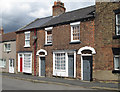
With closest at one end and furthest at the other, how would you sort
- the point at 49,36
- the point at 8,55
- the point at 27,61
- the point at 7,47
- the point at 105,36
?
the point at 105,36
the point at 49,36
the point at 27,61
the point at 8,55
the point at 7,47

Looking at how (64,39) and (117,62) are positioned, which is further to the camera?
(64,39)

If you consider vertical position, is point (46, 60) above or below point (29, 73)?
above

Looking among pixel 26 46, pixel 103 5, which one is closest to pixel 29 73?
pixel 26 46

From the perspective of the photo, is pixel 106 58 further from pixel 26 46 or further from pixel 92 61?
pixel 26 46

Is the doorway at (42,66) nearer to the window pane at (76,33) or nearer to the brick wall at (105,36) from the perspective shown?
the window pane at (76,33)

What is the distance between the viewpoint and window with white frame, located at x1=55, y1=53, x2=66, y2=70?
1606 cm

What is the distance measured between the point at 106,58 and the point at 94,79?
215cm

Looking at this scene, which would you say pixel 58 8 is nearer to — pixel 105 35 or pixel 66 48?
pixel 66 48

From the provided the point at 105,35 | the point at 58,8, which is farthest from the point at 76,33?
the point at 58,8

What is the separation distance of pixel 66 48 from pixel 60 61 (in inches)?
63.0

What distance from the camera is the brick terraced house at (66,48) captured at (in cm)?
1352

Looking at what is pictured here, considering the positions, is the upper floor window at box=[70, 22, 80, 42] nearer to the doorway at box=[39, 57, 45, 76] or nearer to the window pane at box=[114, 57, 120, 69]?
the window pane at box=[114, 57, 120, 69]

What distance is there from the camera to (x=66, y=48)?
51.9ft

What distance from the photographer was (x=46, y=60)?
17672mm
